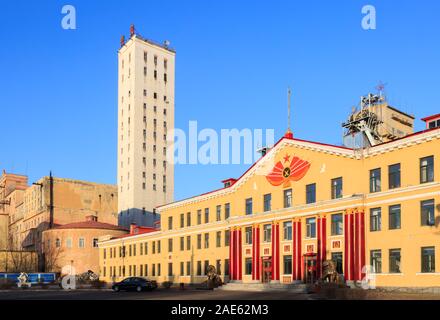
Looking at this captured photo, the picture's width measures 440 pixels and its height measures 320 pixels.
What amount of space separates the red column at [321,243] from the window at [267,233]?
6.93 metres

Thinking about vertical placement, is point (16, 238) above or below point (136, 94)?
below

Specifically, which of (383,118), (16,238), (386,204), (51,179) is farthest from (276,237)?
(16,238)

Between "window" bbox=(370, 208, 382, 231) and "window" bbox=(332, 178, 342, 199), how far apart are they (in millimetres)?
3623

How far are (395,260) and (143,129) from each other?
7493cm

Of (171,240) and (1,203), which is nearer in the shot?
(171,240)

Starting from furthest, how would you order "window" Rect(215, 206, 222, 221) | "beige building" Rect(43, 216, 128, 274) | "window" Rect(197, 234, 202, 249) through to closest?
"beige building" Rect(43, 216, 128, 274) → "window" Rect(197, 234, 202, 249) → "window" Rect(215, 206, 222, 221)

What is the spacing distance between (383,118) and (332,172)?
15283 mm

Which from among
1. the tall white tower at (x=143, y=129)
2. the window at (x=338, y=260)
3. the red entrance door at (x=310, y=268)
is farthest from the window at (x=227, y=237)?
the tall white tower at (x=143, y=129)

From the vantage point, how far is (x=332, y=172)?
1933 inches

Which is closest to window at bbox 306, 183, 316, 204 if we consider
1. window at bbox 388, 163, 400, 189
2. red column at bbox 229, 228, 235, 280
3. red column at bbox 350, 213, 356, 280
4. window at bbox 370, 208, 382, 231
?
red column at bbox 350, 213, 356, 280

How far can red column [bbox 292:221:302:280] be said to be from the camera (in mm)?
50662

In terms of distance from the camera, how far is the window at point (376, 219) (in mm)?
44925

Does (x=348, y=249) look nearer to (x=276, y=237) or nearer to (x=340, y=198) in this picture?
(x=340, y=198)

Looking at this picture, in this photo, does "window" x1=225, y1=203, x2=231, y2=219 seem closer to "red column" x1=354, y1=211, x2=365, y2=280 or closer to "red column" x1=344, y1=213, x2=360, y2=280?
"red column" x1=344, y1=213, x2=360, y2=280
